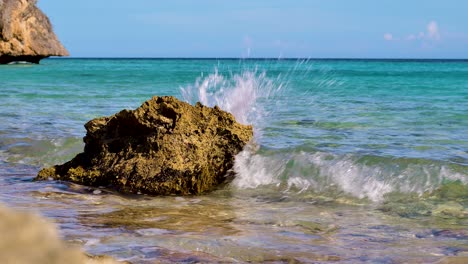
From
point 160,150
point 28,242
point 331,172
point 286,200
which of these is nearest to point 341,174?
point 331,172

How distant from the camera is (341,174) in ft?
20.1

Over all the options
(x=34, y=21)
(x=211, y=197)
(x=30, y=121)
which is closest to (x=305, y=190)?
(x=211, y=197)

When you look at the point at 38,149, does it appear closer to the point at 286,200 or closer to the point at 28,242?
the point at 286,200

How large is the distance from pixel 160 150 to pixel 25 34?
47.5 metres

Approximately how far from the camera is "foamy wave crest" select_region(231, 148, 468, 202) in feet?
19.0

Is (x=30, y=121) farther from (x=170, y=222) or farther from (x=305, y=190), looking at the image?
(x=170, y=222)

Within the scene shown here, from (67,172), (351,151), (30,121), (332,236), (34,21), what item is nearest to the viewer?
(332,236)

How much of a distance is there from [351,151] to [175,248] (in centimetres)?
423

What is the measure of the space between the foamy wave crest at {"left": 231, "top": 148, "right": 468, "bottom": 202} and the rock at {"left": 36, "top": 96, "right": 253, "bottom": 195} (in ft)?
1.23

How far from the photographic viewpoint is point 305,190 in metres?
5.82

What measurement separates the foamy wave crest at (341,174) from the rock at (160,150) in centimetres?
38

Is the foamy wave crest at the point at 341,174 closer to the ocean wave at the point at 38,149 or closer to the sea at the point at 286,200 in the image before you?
the sea at the point at 286,200

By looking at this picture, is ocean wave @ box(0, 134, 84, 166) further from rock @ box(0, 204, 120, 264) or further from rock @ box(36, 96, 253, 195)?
rock @ box(0, 204, 120, 264)

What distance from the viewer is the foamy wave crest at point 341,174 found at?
19.0 feet
